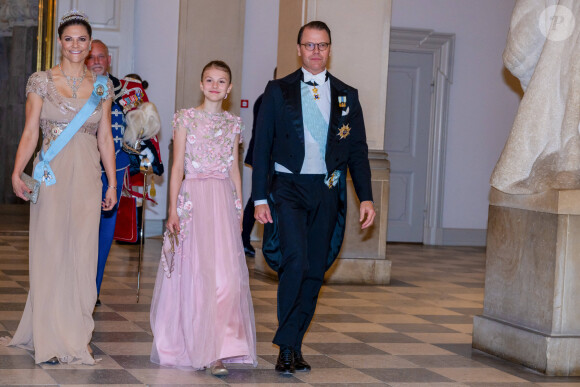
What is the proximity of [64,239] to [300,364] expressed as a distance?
137 cm

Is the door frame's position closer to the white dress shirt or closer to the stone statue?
the stone statue

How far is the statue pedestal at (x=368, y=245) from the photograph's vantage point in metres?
8.54

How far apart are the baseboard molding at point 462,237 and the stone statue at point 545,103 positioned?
807cm

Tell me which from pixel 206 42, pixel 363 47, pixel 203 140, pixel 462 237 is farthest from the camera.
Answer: pixel 462 237

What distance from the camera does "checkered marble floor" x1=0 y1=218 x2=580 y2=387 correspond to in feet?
15.4

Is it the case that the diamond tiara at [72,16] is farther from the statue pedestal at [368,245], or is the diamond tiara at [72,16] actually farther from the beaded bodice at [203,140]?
the statue pedestal at [368,245]

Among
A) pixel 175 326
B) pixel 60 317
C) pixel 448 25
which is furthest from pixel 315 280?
pixel 448 25

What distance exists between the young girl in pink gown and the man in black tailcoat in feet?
0.68

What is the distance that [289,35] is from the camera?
8852 millimetres

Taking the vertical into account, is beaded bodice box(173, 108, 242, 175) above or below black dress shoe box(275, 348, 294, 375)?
above

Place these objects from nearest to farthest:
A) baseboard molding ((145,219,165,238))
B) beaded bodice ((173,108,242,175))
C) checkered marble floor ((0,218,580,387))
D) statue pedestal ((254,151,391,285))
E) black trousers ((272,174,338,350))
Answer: checkered marble floor ((0,218,580,387)), black trousers ((272,174,338,350)), beaded bodice ((173,108,242,175)), statue pedestal ((254,151,391,285)), baseboard molding ((145,219,165,238))

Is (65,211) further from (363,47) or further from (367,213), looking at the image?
(363,47)

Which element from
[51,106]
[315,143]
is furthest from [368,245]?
[51,106]

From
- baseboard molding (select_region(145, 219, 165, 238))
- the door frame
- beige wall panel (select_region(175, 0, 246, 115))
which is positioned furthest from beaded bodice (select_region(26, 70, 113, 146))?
the door frame
